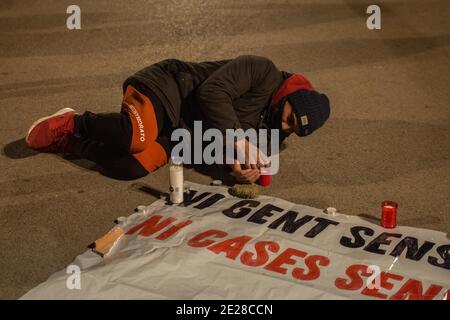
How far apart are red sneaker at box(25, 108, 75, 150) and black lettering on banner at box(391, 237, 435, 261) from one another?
66.4 inches

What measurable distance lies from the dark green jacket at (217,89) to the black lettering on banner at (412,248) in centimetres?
89

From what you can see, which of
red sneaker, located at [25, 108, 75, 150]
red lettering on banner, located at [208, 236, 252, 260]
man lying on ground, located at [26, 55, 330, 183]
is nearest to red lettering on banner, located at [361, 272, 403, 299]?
red lettering on banner, located at [208, 236, 252, 260]

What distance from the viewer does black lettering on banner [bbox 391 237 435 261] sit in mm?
2770

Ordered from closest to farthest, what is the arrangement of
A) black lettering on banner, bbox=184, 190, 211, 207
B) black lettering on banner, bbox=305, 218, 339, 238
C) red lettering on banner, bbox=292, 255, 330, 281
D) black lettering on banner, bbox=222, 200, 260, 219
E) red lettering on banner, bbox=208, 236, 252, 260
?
red lettering on banner, bbox=292, 255, 330, 281 < red lettering on banner, bbox=208, 236, 252, 260 < black lettering on banner, bbox=305, 218, 339, 238 < black lettering on banner, bbox=222, 200, 260, 219 < black lettering on banner, bbox=184, 190, 211, 207

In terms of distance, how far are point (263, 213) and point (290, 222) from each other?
131mm

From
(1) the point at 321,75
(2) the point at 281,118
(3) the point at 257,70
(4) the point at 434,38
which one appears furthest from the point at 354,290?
(4) the point at 434,38

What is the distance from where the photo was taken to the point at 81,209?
316 centimetres

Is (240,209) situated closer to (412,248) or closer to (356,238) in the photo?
(356,238)

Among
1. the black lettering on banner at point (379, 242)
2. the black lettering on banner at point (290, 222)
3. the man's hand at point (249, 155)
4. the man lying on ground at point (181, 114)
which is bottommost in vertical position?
the black lettering on banner at point (379, 242)

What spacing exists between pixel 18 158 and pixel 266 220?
139 centimetres

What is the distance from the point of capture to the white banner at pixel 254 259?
2.53m

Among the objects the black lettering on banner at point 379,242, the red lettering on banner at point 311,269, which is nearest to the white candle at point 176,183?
the red lettering on banner at point 311,269

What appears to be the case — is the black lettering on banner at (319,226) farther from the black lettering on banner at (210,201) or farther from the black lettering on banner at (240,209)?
the black lettering on banner at (210,201)

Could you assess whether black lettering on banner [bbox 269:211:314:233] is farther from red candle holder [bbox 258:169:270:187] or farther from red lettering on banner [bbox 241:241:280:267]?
red candle holder [bbox 258:169:270:187]
